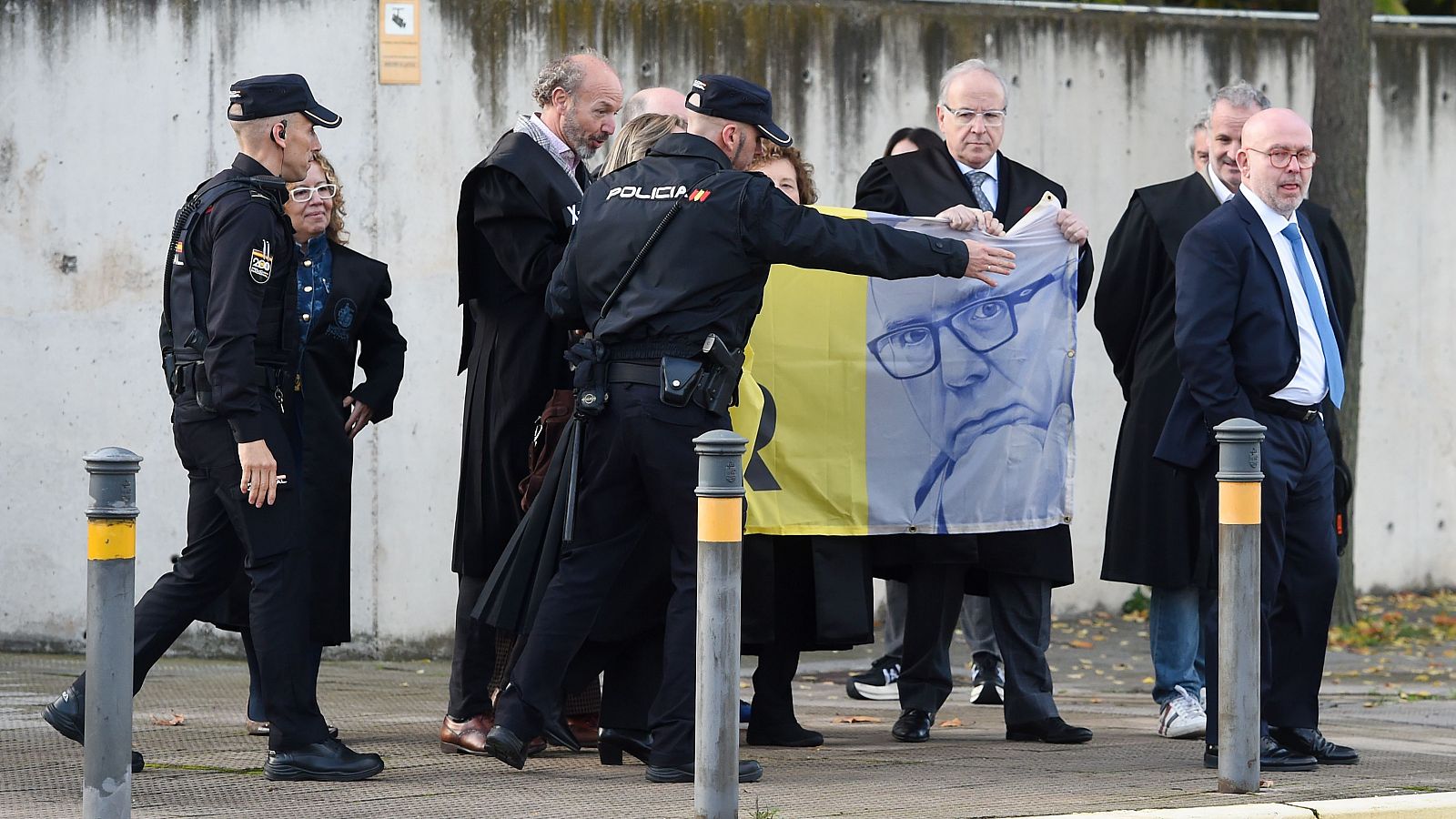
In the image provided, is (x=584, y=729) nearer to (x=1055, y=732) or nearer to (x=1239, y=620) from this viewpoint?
(x=1055, y=732)

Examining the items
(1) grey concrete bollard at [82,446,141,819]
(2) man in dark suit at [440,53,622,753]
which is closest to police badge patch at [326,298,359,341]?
(2) man in dark suit at [440,53,622,753]

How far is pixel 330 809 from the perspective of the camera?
5.24m

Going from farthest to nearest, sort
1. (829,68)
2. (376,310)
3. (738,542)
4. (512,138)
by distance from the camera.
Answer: (829,68) < (376,310) < (512,138) < (738,542)

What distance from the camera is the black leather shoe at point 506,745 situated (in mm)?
5684

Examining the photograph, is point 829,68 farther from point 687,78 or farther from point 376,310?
point 376,310

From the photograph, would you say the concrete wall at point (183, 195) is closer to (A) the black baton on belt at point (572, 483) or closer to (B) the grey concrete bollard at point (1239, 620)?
(A) the black baton on belt at point (572, 483)

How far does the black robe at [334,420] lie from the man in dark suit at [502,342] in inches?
16.9

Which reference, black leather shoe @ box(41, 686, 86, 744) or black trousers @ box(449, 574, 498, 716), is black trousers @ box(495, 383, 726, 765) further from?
black leather shoe @ box(41, 686, 86, 744)

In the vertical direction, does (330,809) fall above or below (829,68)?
below

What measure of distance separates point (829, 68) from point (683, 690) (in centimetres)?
540

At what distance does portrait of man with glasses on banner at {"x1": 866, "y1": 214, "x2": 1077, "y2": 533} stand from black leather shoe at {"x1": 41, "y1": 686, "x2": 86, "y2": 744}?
2.67 meters

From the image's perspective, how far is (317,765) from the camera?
5.75 m

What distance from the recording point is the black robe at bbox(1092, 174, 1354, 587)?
7.29 m

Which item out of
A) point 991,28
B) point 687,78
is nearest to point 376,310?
point 687,78
